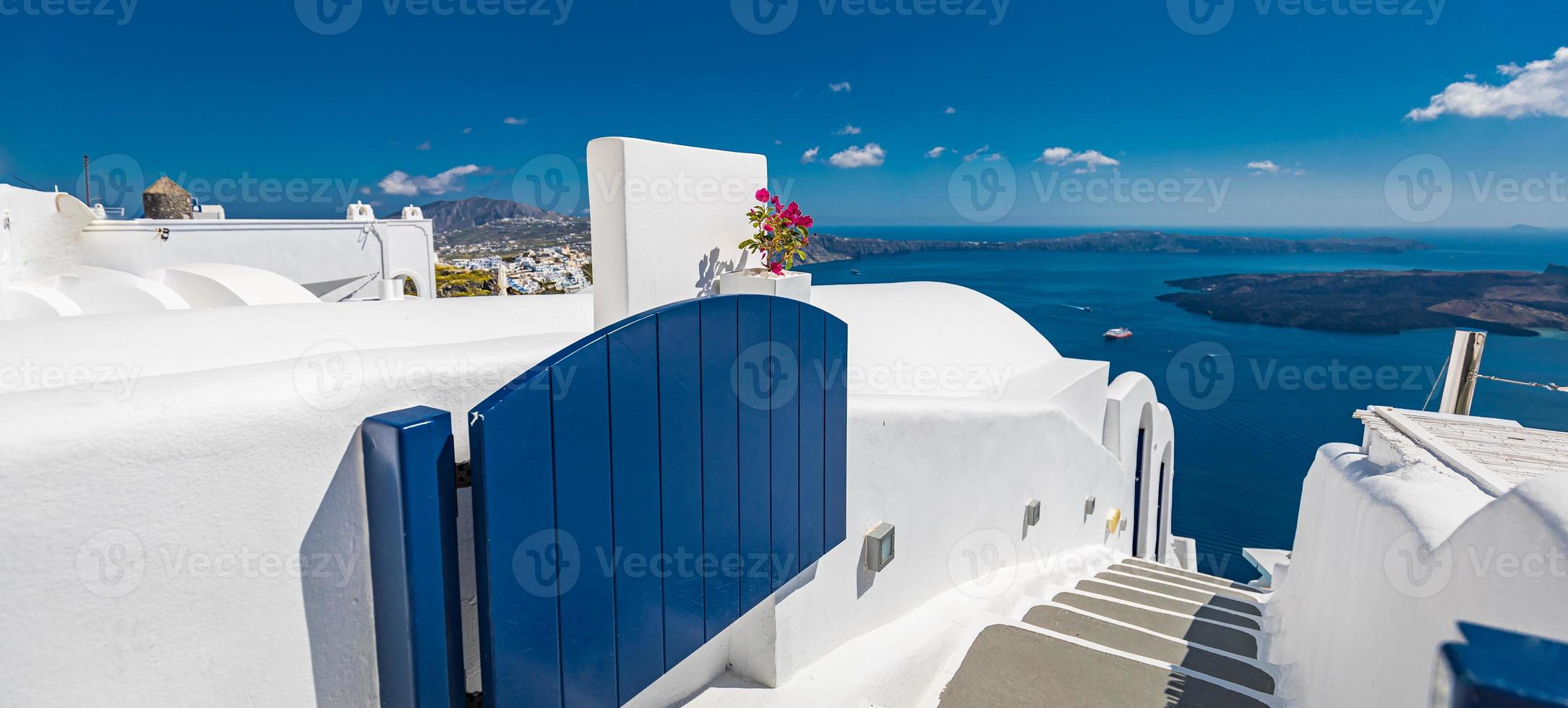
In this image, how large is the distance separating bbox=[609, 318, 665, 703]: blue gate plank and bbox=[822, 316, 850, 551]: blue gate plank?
1.25m

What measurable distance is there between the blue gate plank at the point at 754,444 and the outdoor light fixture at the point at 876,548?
1099 mm

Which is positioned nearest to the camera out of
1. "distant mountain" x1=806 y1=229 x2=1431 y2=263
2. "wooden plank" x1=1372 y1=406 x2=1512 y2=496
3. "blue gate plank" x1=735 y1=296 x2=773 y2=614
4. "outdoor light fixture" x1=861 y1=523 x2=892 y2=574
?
"blue gate plank" x1=735 y1=296 x2=773 y2=614

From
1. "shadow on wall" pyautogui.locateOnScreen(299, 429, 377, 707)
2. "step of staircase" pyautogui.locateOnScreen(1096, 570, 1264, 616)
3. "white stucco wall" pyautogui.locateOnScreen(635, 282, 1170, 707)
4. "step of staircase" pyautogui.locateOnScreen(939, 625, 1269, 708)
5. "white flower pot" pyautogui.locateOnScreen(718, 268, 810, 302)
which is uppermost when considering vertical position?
"white flower pot" pyautogui.locateOnScreen(718, 268, 810, 302)

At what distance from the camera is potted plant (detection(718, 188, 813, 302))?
15.0ft

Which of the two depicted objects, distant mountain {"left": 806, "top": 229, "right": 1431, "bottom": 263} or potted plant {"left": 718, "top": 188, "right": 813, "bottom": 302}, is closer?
potted plant {"left": 718, "top": 188, "right": 813, "bottom": 302}

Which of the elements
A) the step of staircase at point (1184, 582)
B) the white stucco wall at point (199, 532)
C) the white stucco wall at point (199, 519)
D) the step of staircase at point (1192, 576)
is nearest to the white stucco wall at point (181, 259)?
the white stucco wall at point (199, 519)

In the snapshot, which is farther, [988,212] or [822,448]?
[988,212]

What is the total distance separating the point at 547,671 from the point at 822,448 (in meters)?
1.75

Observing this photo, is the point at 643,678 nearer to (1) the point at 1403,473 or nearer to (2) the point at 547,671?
(2) the point at 547,671

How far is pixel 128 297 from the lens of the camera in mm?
7957

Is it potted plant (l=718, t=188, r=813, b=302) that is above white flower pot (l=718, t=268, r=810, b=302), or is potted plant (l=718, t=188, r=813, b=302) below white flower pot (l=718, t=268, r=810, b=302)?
above

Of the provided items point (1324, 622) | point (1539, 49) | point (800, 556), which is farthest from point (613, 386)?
point (1539, 49)

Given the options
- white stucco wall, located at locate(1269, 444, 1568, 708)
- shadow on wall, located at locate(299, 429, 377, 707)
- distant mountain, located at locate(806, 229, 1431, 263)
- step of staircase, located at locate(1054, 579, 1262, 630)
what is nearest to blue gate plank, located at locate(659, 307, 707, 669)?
shadow on wall, located at locate(299, 429, 377, 707)

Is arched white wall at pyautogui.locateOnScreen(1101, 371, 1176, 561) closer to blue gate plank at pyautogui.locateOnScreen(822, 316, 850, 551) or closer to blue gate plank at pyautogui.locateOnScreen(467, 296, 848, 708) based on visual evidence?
blue gate plank at pyautogui.locateOnScreen(822, 316, 850, 551)
